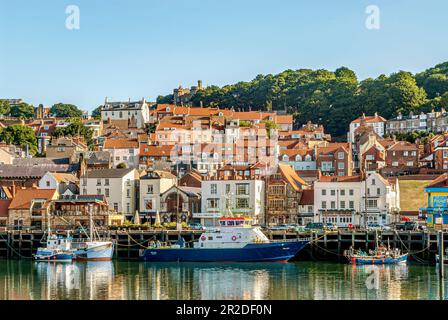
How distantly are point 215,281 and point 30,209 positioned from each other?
30.6m

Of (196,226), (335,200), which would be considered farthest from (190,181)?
(335,200)

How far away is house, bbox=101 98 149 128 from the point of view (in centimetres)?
13612

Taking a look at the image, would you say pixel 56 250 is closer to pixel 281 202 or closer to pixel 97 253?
pixel 97 253

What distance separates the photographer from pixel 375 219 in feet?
250

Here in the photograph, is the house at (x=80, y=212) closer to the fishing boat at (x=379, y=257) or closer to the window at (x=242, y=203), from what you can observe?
the window at (x=242, y=203)

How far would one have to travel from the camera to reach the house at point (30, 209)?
2923 inches

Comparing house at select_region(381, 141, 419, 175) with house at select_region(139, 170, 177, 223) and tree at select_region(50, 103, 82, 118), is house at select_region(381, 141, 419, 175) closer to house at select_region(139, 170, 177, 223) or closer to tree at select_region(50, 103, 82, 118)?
house at select_region(139, 170, 177, 223)

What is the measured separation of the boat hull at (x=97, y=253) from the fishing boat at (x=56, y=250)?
0.90 m

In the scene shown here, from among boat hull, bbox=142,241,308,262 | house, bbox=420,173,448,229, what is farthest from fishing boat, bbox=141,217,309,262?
house, bbox=420,173,448,229

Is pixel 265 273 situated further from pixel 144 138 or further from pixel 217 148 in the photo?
pixel 144 138

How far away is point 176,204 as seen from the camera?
7931cm

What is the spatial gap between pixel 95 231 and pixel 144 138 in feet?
161
